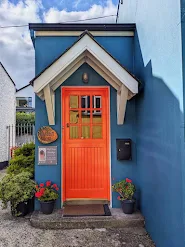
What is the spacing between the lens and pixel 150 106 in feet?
13.2

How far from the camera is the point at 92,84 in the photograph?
206 inches

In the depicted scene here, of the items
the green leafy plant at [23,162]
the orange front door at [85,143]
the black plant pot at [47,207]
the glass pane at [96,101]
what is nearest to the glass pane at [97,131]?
the orange front door at [85,143]

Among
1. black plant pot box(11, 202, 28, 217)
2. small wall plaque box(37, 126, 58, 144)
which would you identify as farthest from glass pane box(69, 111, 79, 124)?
black plant pot box(11, 202, 28, 217)

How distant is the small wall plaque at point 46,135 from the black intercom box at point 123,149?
1494mm

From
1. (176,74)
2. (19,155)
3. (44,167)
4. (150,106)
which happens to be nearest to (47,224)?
(44,167)

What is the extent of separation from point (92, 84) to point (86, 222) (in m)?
3.07

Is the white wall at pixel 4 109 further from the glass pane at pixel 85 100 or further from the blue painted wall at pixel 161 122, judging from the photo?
the blue painted wall at pixel 161 122

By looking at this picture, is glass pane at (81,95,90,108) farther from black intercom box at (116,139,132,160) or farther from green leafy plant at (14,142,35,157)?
green leafy plant at (14,142,35,157)

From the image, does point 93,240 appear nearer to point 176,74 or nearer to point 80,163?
point 80,163

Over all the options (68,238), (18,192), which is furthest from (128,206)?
(18,192)

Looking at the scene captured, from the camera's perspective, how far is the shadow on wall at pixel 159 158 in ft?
9.32

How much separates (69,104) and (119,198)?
8.13ft

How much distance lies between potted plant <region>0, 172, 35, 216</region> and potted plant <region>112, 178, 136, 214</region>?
6.31ft

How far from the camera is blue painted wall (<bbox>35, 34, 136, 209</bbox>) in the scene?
5062 mm
